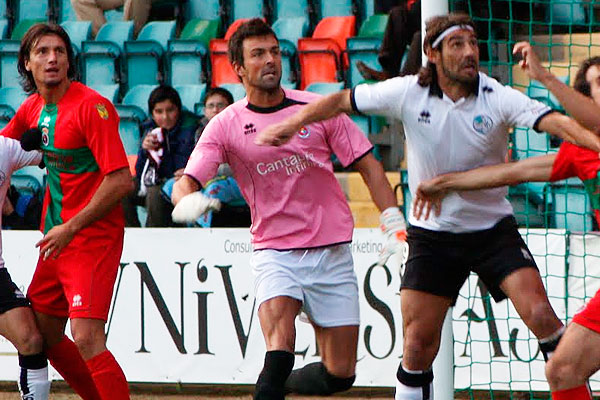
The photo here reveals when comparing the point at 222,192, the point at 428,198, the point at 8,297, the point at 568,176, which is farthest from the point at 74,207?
the point at 568,176

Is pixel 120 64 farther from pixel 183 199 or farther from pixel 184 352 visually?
pixel 183 199

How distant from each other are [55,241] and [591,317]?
2.66 m

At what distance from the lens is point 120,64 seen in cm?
1223

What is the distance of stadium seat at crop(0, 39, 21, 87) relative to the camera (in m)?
12.6

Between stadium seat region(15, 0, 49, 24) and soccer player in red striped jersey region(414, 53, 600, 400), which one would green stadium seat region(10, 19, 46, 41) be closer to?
stadium seat region(15, 0, 49, 24)

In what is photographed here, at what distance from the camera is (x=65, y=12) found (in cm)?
1358

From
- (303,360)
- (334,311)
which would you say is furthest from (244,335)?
(334,311)

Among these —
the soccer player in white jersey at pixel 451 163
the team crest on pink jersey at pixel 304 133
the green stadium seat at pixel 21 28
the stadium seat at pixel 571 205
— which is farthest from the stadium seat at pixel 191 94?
the soccer player in white jersey at pixel 451 163

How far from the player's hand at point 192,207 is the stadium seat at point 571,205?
11.7ft

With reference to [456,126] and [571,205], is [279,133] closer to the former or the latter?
[456,126]

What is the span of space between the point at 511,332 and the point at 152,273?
2.48 meters

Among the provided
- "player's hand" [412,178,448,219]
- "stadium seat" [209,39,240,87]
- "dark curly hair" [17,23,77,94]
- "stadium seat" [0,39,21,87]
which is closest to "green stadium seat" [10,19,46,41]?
"stadium seat" [0,39,21,87]

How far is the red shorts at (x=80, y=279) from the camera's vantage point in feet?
20.6

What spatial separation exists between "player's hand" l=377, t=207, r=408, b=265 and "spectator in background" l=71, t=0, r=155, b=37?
7.41 meters
